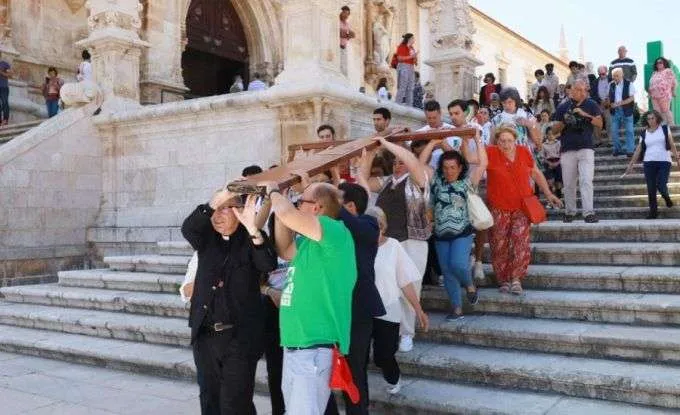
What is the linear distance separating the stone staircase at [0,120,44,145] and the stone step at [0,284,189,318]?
459cm

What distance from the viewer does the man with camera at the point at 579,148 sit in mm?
7242

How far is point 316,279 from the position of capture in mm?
3258

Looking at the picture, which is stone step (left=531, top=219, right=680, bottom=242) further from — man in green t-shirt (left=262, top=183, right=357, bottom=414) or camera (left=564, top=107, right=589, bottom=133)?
man in green t-shirt (left=262, top=183, right=357, bottom=414)

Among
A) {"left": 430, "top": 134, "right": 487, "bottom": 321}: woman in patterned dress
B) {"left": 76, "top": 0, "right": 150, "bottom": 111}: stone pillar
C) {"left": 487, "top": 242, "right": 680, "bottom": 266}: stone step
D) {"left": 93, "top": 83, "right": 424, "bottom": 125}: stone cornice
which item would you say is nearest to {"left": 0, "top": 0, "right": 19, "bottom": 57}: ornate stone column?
{"left": 76, "top": 0, "right": 150, "bottom": 111}: stone pillar

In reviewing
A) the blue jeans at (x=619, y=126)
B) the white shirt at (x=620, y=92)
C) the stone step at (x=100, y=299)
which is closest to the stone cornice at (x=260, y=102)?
the stone step at (x=100, y=299)

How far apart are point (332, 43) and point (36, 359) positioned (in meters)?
5.02

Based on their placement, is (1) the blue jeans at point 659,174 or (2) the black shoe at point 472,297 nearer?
(2) the black shoe at point 472,297

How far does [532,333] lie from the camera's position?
4.85m

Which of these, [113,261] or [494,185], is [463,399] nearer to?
[494,185]

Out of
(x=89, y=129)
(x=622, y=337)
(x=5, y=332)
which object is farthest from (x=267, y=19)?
(x=622, y=337)

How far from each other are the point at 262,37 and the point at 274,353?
16.7 m

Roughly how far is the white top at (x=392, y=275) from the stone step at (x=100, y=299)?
2849mm

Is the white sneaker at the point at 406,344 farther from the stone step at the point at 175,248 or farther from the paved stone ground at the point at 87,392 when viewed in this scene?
the stone step at the point at 175,248

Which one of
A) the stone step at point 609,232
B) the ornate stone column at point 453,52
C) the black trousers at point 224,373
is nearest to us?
the black trousers at point 224,373
